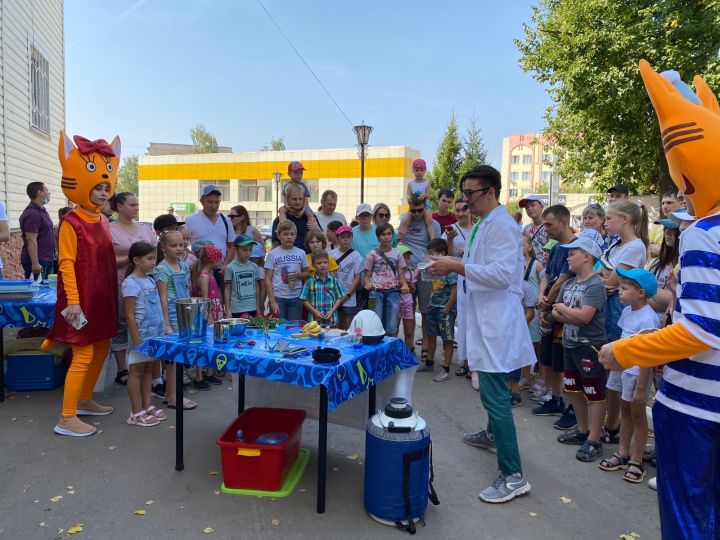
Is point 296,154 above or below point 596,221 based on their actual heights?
above

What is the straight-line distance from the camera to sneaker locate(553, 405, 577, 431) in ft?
15.2

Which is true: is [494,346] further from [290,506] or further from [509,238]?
[290,506]

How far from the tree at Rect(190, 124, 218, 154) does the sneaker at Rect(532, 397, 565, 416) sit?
68.6 metres

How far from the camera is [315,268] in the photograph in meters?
5.76

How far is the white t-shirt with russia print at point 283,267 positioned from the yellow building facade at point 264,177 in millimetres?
30149

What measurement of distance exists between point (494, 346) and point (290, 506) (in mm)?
1652

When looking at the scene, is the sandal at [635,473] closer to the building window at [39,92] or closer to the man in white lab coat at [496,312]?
the man in white lab coat at [496,312]

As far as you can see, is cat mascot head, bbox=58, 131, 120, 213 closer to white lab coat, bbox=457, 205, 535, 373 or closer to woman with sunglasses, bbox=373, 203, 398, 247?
white lab coat, bbox=457, 205, 535, 373

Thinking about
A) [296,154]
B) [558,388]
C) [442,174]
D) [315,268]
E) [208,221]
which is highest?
[296,154]

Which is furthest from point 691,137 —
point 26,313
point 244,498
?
point 26,313

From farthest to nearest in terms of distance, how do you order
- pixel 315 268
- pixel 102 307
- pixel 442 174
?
1. pixel 442 174
2. pixel 315 268
3. pixel 102 307

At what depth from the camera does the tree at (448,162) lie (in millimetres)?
27359

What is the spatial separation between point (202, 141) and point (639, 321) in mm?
71185

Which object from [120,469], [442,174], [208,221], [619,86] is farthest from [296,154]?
[120,469]
